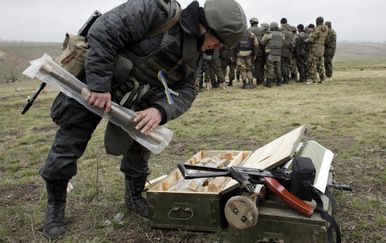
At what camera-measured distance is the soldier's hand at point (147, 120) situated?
2938 millimetres

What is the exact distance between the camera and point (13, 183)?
478 centimetres

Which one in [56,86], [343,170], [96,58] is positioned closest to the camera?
[96,58]

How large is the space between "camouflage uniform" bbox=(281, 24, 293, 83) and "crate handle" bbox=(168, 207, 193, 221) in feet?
37.6

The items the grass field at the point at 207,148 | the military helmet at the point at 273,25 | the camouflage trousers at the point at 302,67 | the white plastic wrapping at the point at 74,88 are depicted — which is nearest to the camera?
the white plastic wrapping at the point at 74,88

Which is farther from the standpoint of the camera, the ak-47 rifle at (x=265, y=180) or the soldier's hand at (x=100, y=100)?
the soldier's hand at (x=100, y=100)

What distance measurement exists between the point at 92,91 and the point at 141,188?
4.00 ft

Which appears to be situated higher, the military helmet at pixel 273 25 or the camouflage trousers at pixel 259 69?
the military helmet at pixel 273 25

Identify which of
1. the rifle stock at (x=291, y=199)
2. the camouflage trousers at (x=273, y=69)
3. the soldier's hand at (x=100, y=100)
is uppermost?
the soldier's hand at (x=100, y=100)

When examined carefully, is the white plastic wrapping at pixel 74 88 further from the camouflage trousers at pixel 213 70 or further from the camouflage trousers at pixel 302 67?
the camouflage trousers at pixel 302 67

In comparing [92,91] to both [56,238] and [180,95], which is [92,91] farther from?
[56,238]

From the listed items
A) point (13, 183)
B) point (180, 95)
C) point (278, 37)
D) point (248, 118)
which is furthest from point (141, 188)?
point (278, 37)

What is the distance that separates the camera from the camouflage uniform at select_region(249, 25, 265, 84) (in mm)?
13422

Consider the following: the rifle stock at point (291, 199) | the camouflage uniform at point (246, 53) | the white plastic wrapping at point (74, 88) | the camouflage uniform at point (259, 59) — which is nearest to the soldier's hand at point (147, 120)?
the white plastic wrapping at point (74, 88)

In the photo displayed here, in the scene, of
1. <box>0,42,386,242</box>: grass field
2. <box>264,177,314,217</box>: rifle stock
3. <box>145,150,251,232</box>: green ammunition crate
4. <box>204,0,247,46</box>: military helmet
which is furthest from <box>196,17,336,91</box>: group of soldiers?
<box>264,177,314,217</box>: rifle stock
